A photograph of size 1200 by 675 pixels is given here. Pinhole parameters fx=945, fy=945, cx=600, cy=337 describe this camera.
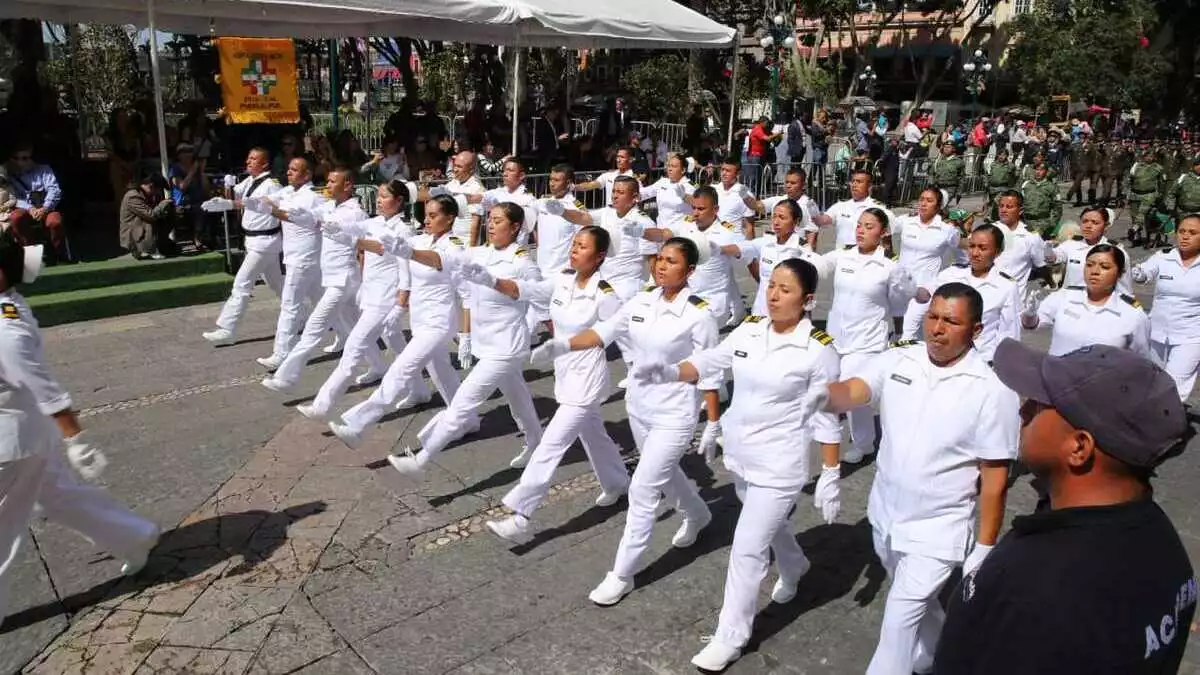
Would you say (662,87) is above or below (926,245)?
above

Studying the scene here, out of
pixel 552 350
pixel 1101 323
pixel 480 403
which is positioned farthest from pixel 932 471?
pixel 1101 323

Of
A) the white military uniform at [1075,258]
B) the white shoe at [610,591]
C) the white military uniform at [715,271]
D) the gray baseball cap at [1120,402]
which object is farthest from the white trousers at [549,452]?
the white military uniform at [1075,258]

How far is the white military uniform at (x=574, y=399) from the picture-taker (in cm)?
534

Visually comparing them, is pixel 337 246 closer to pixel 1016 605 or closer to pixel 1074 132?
pixel 1016 605

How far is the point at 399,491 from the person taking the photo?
247 inches

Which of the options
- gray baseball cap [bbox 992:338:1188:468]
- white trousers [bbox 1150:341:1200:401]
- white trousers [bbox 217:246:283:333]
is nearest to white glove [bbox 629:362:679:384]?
gray baseball cap [bbox 992:338:1188:468]

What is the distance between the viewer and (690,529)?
5.47m

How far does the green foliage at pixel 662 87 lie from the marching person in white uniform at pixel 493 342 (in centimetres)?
1948

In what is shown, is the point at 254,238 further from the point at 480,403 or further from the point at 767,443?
the point at 767,443

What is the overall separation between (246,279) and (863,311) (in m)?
6.13

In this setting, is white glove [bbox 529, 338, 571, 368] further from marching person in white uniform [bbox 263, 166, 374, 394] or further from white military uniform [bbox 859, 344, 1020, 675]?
marching person in white uniform [bbox 263, 166, 374, 394]

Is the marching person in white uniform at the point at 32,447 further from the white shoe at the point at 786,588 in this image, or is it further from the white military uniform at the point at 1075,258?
the white military uniform at the point at 1075,258

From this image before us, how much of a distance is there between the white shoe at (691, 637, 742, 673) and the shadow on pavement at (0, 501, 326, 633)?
99.3 inches

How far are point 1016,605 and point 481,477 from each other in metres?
5.05
